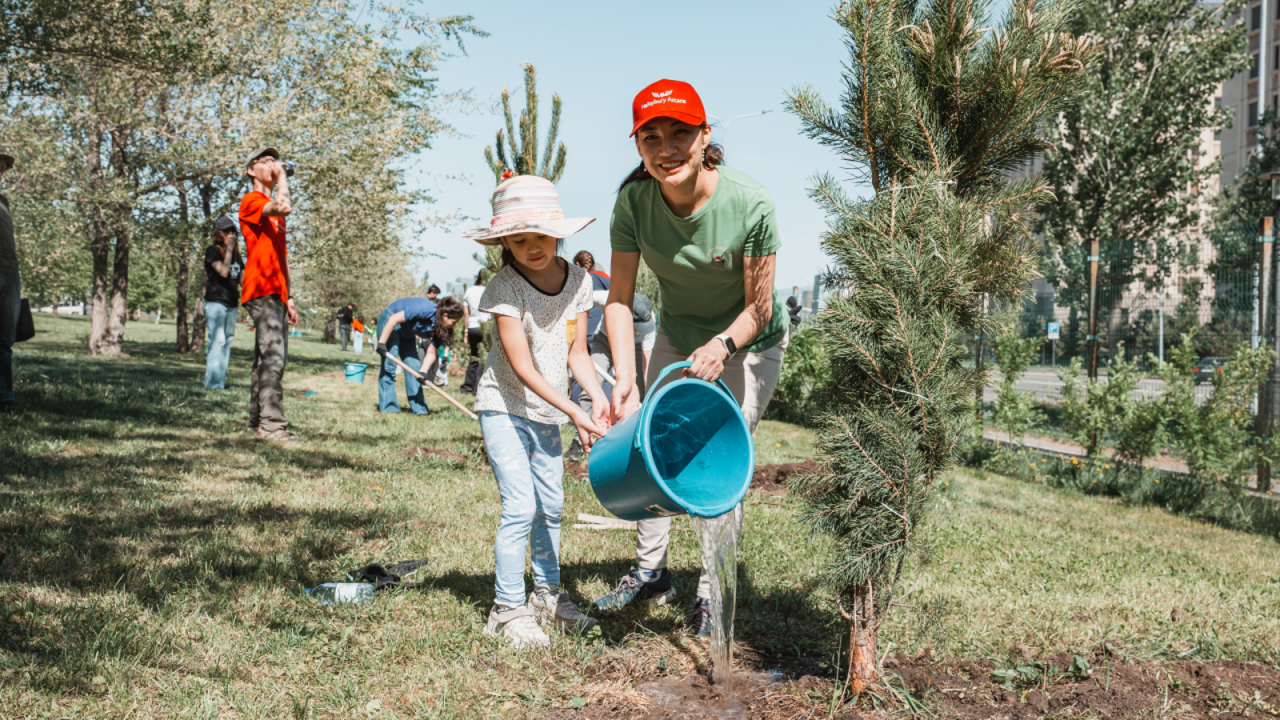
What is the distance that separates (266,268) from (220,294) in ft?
11.1

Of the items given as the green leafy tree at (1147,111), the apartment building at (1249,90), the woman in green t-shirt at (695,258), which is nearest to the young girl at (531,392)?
the woman in green t-shirt at (695,258)

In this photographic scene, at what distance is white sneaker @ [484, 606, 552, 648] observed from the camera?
9.89ft

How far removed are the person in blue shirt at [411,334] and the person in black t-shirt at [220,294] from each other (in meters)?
1.64

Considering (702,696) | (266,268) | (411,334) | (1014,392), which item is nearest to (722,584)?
(702,696)

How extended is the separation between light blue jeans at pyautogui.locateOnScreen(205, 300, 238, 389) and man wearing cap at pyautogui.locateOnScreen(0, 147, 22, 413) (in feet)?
8.18

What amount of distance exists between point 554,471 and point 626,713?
0.98m

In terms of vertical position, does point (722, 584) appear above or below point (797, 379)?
below

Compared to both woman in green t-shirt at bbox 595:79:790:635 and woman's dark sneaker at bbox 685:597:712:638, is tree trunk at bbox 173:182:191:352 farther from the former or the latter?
woman's dark sneaker at bbox 685:597:712:638

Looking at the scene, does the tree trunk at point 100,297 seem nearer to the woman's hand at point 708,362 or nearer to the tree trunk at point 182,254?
the tree trunk at point 182,254

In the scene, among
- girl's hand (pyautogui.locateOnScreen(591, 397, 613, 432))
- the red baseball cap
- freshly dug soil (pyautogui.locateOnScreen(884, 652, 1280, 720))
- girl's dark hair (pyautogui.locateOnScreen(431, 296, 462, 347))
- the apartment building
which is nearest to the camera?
freshly dug soil (pyautogui.locateOnScreen(884, 652, 1280, 720))

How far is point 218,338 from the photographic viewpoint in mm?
9320

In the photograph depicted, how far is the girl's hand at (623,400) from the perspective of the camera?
9.32ft

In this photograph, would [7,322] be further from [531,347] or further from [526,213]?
[526,213]

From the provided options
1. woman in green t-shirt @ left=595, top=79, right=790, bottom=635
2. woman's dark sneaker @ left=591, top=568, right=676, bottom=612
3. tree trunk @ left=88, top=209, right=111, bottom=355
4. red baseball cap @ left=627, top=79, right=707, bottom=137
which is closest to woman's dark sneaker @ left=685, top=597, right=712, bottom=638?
woman in green t-shirt @ left=595, top=79, right=790, bottom=635
